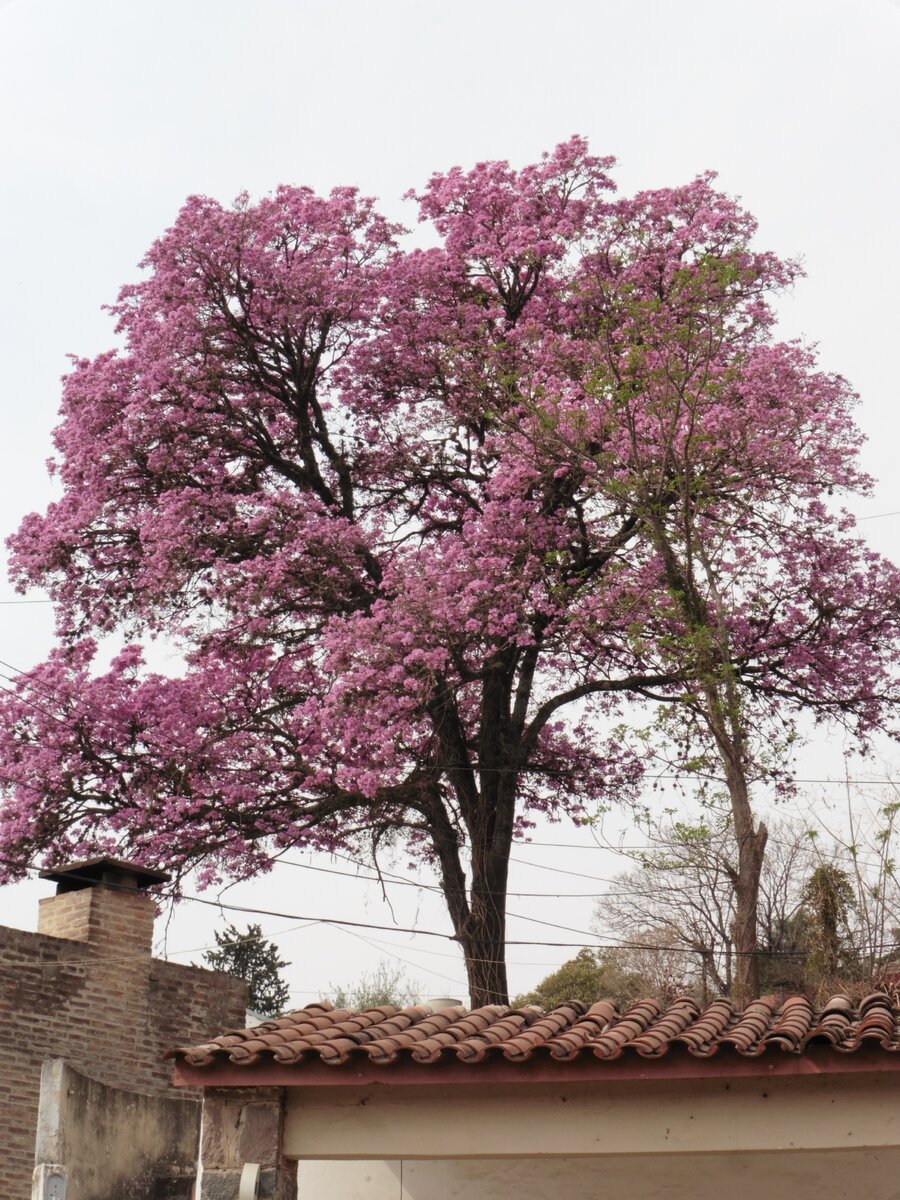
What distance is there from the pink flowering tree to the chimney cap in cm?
425

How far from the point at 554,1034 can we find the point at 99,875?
24.7 ft

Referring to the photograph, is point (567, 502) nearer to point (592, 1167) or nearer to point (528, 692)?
point (528, 692)

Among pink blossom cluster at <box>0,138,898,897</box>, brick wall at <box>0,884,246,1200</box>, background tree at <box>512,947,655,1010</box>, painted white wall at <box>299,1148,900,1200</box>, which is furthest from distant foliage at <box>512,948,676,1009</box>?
painted white wall at <box>299,1148,900,1200</box>

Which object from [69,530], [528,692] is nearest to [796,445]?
[528,692]

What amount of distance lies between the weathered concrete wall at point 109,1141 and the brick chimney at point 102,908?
7.73 ft

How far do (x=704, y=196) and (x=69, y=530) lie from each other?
10.0 meters

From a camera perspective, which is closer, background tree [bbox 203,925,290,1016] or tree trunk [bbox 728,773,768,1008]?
tree trunk [bbox 728,773,768,1008]

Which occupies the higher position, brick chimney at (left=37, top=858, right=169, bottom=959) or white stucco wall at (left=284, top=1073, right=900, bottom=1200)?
brick chimney at (left=37, top=858, right=169, bottom=959)

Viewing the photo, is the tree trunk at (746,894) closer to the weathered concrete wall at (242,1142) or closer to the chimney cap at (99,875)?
the chimney cap at (99,875)

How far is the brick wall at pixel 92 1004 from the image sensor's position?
14047 millimetres

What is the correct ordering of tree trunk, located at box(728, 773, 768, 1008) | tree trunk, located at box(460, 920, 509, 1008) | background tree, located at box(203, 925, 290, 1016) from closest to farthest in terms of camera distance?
tree trunk, located at box(728, 773, 768, 1008) → tree trunk, located at box(460, 920, 509, 1008) → background tree, located at box(203, 925, 290, 1016)

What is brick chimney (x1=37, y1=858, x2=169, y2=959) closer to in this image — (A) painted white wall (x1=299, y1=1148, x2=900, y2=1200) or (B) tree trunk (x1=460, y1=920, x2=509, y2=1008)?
(A) painted white wall (x1=299, y1=1148, x2=900, y2=1200)

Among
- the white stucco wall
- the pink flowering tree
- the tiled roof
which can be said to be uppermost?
the pink flowering tree

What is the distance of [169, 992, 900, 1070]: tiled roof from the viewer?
8297 millimetres
